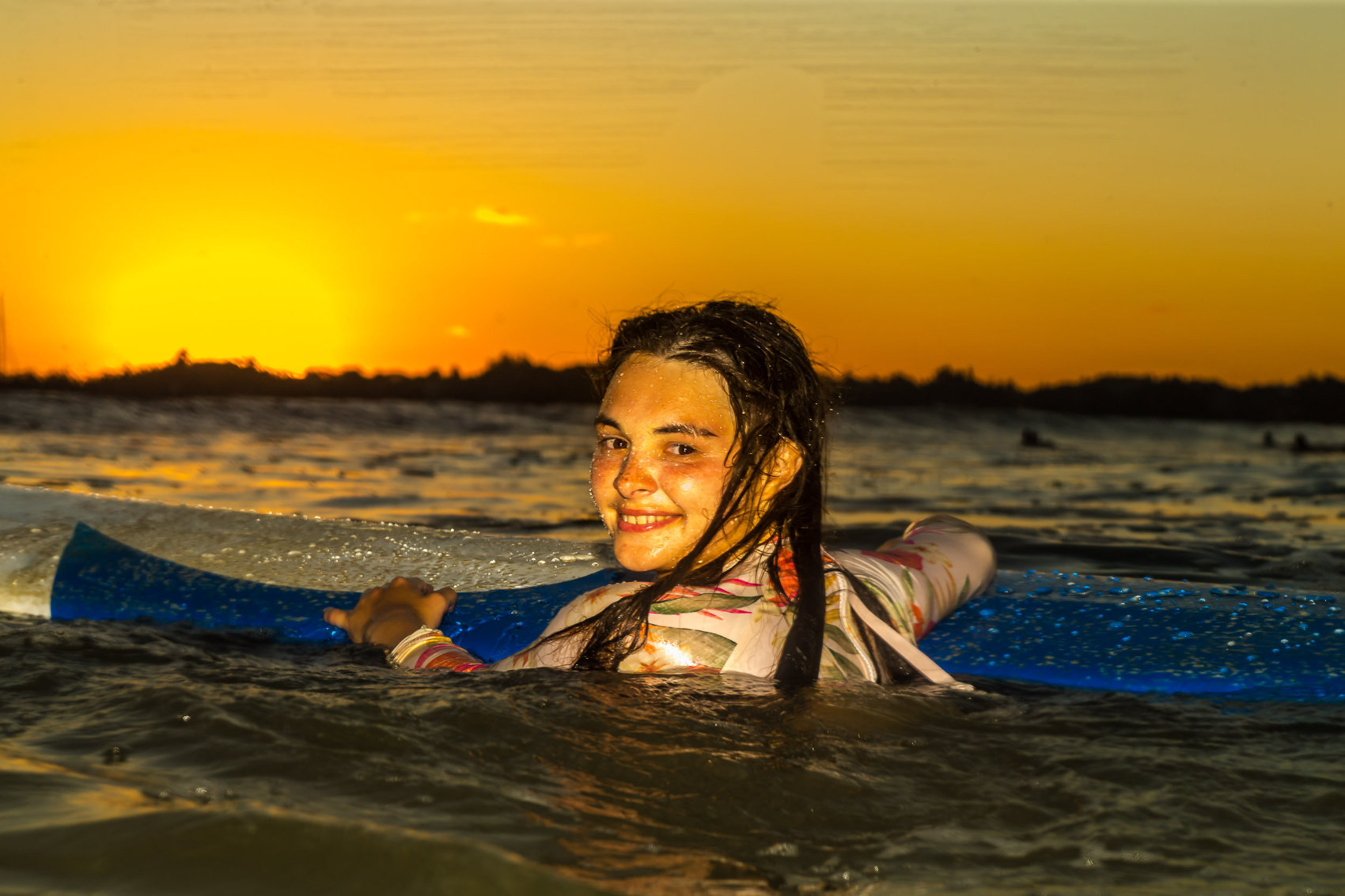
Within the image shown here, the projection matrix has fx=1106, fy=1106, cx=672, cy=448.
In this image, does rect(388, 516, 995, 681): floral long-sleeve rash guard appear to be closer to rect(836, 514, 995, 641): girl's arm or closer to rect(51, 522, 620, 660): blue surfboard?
rect(836, 514, 995, 641): girl's arm

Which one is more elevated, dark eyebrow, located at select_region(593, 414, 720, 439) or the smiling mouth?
dark eyebrow, located at select_region(593, 414, 720, 439)

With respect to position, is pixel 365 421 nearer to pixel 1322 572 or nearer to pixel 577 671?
pixel 1322 572

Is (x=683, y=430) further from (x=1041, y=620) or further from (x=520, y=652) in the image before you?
(x=1041, y=620)

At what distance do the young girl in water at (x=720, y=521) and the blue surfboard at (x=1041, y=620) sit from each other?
2.32 ft

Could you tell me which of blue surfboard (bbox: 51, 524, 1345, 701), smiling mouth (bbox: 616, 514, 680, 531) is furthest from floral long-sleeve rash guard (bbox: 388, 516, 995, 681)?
blue surfboard (bbox: 51, 524, 1345, 701)

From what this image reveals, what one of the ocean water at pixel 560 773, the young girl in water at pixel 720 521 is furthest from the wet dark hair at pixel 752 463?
the ocean water at pixel 560 773

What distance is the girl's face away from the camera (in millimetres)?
1979

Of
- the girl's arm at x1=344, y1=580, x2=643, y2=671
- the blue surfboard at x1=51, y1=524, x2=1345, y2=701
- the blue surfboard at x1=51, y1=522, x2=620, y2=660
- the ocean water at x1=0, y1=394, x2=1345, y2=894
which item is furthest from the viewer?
the blue surfboard at x1=51, y1=522, x2=620, y2=660

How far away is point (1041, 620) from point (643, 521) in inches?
53.7

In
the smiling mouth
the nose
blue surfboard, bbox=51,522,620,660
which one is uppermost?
the nose

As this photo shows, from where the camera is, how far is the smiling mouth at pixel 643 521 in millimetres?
2010

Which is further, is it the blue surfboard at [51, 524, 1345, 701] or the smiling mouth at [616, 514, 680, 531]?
the blue surfboard at [51, 524, 1345, 701]

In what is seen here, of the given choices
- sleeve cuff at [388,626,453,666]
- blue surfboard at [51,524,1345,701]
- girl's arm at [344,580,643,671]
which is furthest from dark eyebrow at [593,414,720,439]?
blue surfboard at [51,524,1345,701]

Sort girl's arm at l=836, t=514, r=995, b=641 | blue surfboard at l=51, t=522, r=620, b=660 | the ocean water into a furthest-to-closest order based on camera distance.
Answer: blue surfboard at l=51, t=522, r=620, b=660 → girl's arm at l=836, t=514, r=995, b=641 → the ocean water
